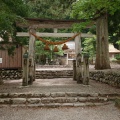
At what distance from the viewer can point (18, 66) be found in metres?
11.6

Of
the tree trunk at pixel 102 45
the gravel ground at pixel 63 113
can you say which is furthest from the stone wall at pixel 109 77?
the gravel ground at pixel 63 113

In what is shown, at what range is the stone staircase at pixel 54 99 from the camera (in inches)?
214

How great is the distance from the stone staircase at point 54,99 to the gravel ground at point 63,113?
0.97ft

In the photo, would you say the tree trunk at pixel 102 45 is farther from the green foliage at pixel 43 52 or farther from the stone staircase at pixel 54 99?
the green foliage at pixel 43 52

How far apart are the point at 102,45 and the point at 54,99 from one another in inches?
227

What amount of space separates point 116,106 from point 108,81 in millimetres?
3032

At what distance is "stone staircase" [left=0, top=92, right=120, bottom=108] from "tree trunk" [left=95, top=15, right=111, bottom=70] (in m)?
4.25

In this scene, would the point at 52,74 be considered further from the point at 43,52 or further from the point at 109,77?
the point at 43,52

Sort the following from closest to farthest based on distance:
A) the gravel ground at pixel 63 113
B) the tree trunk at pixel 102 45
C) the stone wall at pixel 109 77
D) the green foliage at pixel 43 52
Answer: the gravel ground at pixel 63 113 < the stone wall at pixel 109 77 < the tree trunk at pixel 102 45 < the green foliage at pixel 43 52

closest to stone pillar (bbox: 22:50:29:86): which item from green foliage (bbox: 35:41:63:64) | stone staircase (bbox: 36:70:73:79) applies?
stone staircase (bbox: 36:70:73:79)

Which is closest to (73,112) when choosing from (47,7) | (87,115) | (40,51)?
(87,115)

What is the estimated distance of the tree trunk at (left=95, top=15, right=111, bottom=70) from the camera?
9977 mm

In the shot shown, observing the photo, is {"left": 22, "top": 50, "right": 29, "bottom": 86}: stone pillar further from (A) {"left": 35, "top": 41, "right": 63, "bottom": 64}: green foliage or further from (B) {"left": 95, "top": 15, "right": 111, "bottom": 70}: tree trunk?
(A) {"left": 35, "top": 41, "right": 63, "bottom": 64}: green foliage

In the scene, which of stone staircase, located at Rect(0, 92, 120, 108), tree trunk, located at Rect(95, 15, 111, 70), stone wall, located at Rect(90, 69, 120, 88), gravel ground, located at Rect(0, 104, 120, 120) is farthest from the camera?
tree trunk, located at Rect(95, 15, 111, 70)
